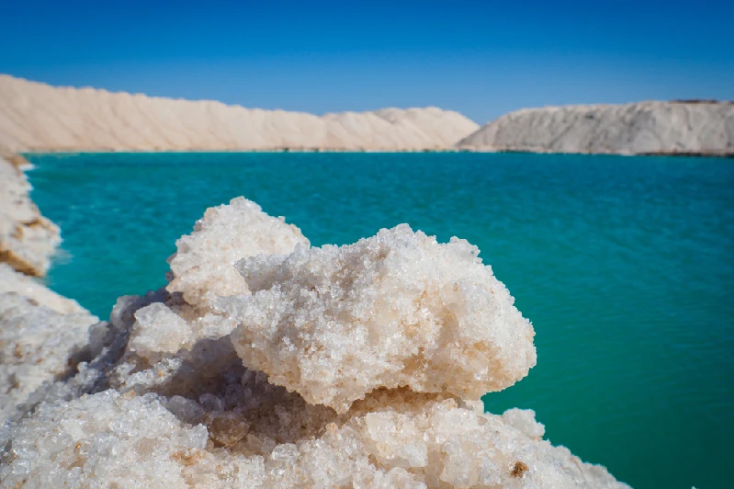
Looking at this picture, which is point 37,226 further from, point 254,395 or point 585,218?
point 585,218

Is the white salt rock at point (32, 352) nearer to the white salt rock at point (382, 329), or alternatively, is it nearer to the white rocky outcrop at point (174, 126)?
the white salt rock at point (382, 329)

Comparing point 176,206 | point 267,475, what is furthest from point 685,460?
point 176,206

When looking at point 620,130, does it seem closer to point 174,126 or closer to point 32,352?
point 174,126

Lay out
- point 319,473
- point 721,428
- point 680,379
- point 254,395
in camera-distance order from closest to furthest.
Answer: point 319,473 < point 254,395 < point 721,428 < point 680,379

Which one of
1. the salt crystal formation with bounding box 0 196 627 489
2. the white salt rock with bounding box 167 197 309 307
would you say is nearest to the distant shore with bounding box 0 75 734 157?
the white salt rock with bounding box 167 197 309 307

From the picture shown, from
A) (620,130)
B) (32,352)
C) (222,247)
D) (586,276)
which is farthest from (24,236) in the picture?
(620,130)
